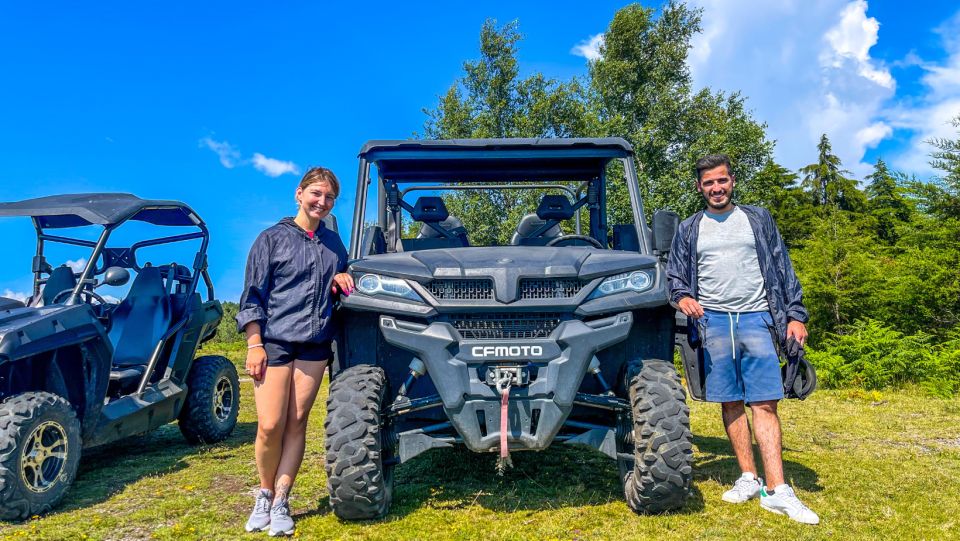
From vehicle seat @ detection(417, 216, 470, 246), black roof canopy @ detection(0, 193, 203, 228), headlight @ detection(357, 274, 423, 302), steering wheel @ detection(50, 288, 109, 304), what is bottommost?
headlight @ detection(357, 274, 423, 302)

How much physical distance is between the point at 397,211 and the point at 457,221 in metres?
0.46

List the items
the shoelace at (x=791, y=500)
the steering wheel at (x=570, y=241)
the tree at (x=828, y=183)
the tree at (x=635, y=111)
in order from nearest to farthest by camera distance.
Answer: the shoelace at (x=791, y=500) → the steering wheel at (x=570, y=241) → the tree at (x=635, y=111) → the tree at (x=828, y=183)

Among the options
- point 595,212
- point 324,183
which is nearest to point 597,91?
point 595,212

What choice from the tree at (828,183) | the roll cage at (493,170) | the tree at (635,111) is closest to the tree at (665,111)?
the tree at (635,111)

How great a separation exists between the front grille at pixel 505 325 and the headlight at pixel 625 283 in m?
0.26

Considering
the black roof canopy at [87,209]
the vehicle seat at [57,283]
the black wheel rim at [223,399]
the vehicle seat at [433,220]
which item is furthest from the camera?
the black wheel rim at [223,399]

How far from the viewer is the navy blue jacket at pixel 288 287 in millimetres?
3609

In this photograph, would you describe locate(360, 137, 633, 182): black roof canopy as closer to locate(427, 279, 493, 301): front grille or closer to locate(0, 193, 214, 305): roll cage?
locate(427, 279, 493, 301): front grille

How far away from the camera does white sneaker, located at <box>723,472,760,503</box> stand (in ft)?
13.0

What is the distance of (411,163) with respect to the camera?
5016 millimetres

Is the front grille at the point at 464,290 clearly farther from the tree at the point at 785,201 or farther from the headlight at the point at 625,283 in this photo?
the tree at the point at 785,201

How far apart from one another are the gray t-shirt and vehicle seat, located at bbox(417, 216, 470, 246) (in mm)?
1785

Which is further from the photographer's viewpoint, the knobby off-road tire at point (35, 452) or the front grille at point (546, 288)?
the knobby off-road tire at point (35, 452)

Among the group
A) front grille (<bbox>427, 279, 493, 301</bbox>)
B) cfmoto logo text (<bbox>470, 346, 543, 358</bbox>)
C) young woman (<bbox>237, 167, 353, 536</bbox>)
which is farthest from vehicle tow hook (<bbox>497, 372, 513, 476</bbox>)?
young woman (<bbox>237, 167, 353, 536</bbox>)
